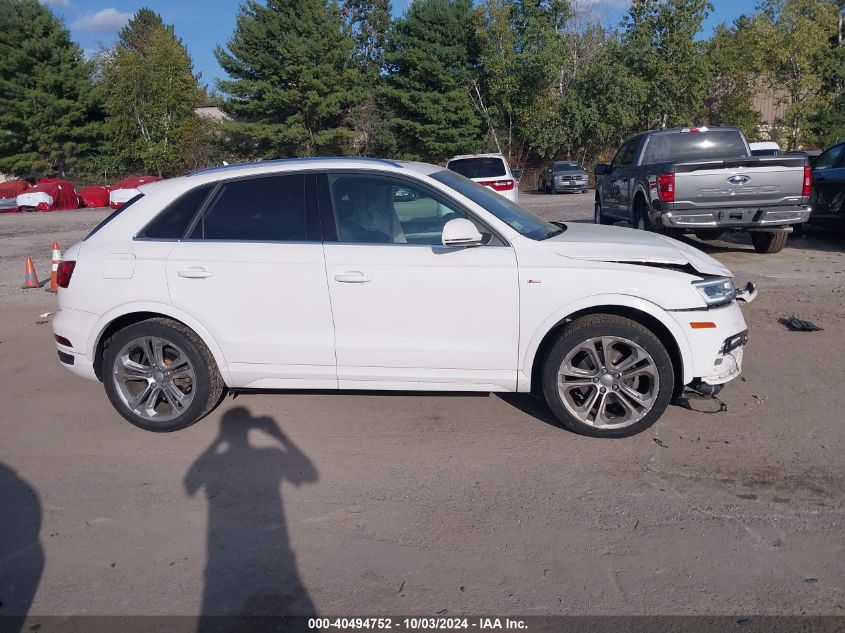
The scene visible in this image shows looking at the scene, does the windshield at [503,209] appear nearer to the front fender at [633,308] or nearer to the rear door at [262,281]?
the front fender at [633,308]

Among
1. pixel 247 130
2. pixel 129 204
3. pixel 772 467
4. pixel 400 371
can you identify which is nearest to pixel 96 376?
pixel 129 204

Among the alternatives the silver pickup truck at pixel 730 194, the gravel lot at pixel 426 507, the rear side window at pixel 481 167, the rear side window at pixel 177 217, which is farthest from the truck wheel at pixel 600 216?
the rear side window at pixel 177 217

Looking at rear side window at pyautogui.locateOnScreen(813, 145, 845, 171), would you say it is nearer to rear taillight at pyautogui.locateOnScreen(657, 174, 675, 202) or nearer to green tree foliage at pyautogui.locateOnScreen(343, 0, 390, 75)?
rear taillight at pyautogui.locateOnScreen(657, 174, 675, 202)

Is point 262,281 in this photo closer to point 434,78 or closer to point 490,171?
point 490,171

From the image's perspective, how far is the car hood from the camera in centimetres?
484

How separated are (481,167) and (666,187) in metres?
6.85

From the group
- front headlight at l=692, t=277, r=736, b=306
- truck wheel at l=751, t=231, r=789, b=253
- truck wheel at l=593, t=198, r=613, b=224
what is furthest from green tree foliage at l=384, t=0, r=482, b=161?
front headlight at l=692, t=277, r=736, b=306

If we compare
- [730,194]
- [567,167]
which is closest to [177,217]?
[730,194]

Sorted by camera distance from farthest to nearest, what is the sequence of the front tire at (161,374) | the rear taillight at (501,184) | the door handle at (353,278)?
the rear taillight at (501,184)
the front tire at (161,374)
the door handle at (353,278)

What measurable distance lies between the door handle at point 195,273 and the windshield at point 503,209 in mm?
1651

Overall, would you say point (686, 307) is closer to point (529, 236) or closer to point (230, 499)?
point (529, 236)

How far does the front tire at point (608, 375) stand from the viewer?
478 centimetres

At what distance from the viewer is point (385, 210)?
514 cm

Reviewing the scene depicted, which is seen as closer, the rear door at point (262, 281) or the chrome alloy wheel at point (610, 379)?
the chrome alloy wheel at point (610, 379)
